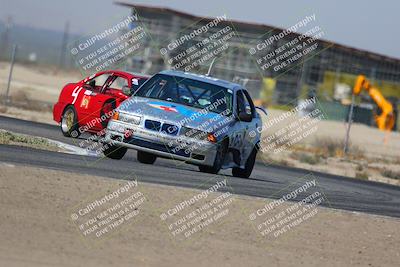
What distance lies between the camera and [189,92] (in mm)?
16828

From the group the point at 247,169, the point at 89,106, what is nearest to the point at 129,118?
the point at 247,169

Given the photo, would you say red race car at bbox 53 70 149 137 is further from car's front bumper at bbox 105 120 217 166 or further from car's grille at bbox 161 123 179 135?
car's grille at bbox 161 123 179 135

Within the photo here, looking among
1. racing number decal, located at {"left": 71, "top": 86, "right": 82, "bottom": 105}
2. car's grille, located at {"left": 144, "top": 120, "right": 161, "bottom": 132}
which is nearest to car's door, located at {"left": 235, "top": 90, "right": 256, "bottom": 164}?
car's grille, located at {"left": 144, "top": 120, "right": 161, "bottom": 132}

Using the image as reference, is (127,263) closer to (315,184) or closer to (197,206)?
(197,206)

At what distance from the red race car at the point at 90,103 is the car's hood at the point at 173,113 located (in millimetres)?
2000

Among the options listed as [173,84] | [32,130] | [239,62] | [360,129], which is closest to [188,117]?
[173,84]

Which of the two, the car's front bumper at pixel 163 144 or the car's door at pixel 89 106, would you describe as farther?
the car's door at pixel 89 106

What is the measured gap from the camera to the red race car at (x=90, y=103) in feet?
62.7

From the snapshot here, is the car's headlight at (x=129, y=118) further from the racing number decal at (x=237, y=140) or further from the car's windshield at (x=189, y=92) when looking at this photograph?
the racing number decal at (x=237, y=140)

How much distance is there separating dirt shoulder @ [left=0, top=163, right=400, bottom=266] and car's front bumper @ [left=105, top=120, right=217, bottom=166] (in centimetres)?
246

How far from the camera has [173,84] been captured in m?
17.0

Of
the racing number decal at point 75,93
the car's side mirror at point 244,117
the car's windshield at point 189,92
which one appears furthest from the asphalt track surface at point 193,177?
the car's windshield at point 189,92

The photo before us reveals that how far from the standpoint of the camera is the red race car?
1912 cm

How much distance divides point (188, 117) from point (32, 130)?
686 cm
